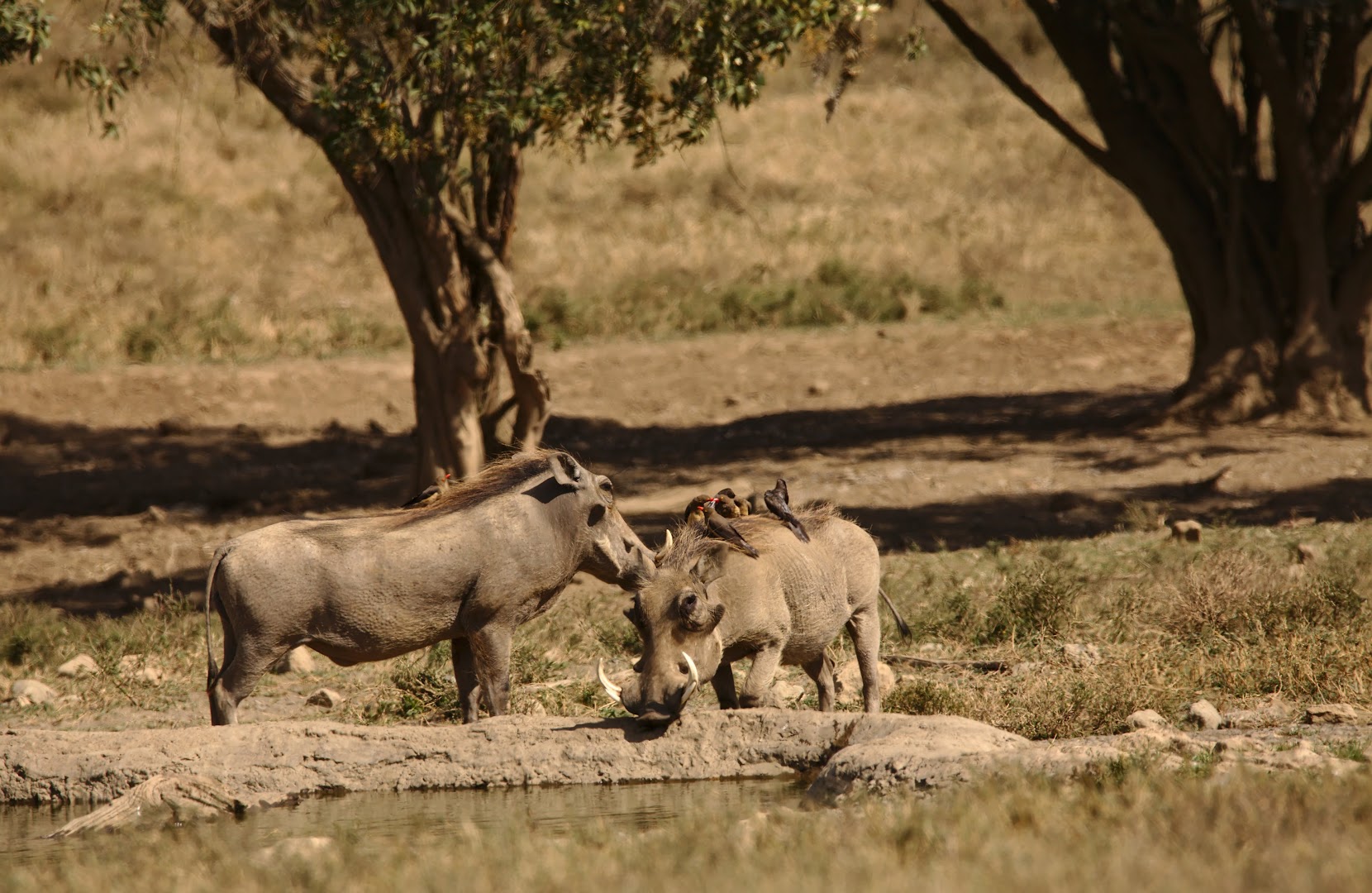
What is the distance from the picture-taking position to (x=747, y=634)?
5973mm

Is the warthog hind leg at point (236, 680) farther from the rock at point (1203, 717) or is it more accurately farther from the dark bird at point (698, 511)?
the rock at point (1203, 717)

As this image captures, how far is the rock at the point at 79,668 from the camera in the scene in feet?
26.8

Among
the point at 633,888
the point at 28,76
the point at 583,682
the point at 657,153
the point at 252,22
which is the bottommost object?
the point at 583,682

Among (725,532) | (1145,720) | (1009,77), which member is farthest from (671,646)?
(1009,77)

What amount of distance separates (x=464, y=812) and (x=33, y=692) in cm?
326

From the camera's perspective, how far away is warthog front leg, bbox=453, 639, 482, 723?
657cm

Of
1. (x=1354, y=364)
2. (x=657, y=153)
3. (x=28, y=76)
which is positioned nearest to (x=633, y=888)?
(x=657, y=153)

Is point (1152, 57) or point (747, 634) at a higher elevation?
point (1152, 57)

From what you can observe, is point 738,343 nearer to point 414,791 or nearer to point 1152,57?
point 1152,57

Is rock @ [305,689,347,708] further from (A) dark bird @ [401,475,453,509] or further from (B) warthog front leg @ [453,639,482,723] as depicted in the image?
(A) dark bird @ [401,475,453,509]

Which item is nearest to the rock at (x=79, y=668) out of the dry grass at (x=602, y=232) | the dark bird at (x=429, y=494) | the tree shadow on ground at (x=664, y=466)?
the tree shadow on ground at (x=664, y=466)

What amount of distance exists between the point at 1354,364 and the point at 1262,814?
Answer: 1109 centimetres

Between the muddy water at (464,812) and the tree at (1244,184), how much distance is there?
379 inches

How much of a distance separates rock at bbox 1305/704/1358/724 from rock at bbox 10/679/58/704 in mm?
5640
